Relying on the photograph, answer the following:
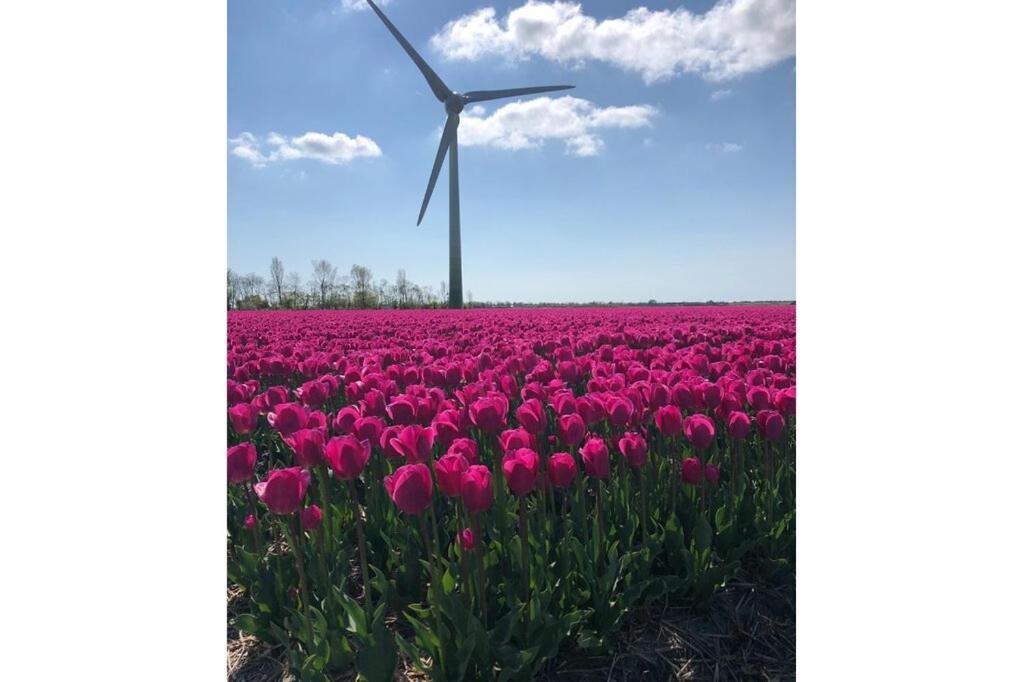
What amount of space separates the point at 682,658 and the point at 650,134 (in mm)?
2245

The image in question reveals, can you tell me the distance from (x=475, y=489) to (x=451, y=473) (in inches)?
2.9

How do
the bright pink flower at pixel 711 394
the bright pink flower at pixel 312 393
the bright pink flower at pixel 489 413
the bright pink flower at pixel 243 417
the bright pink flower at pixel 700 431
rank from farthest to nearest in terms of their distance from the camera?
the bright pink flower at pixel 312 393, the bright pink flower at pixel 711 394, the bright pink flower at pixel 243 417, the bright pink flower at pixel 700 431, the bright pink flower at pixel 489 413

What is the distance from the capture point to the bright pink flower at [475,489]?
161cm

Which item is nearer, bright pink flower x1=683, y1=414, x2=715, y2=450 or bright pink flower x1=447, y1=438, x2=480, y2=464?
bright pink flower x1=447, y1=438, x2=480, y2=464

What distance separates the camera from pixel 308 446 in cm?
192

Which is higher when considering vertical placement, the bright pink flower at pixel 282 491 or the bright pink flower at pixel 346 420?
the bright pink flower at pixel 346 420

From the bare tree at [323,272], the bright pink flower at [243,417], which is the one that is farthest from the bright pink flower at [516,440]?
the bare tree at [323,272]

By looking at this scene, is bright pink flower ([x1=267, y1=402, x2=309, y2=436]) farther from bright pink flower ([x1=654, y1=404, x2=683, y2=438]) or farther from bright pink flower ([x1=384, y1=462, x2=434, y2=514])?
bright pink flower ([x1=654, y1=404, x2=683, y2=438])

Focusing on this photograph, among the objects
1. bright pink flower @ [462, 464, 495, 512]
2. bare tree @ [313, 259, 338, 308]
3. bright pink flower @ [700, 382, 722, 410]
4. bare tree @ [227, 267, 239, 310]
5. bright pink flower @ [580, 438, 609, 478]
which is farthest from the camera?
bare tree @ [313, 259, 338, 308]

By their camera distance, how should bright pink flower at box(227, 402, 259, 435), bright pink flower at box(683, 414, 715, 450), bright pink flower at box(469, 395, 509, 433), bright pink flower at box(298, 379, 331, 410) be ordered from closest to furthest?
bright pink flower at box(469, 395, 509, 433) < bright pink flower at box(683, 414, 715, 450) < bright pink flower at box(227, 402, 259, 435) < bright pink flower at box(298, 379, 331, 410)

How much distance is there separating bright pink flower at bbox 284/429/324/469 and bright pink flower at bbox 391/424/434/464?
22 centimetres

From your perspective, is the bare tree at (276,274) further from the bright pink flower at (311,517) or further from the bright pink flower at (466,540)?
the bright pink flower at (466,540)

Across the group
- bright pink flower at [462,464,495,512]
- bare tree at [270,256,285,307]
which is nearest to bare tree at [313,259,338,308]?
bare tree at [270,256,285,307]

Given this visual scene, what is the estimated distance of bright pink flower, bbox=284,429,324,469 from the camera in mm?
1918
